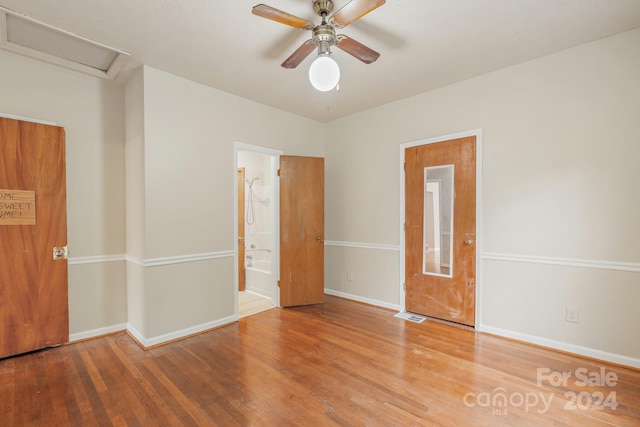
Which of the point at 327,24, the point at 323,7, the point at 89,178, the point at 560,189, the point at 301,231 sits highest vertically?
the point at 323,7

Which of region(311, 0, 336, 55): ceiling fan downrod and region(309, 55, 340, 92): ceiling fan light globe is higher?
region(311, 0, 336, 55): ceiling fan downrod

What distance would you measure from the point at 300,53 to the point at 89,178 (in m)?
2.56

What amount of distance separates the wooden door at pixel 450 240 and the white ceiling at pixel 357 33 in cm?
85

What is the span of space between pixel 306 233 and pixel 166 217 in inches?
72.5

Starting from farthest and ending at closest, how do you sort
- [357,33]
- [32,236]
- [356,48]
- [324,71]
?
[32,236]
[357,33]
[356,48]
[324,71]

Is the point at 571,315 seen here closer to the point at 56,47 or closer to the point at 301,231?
the point at 301,231

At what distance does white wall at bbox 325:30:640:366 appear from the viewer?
2477 mm

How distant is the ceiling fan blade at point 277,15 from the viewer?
169 centimetres

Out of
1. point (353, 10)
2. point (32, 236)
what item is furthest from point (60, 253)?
point (353, 10)

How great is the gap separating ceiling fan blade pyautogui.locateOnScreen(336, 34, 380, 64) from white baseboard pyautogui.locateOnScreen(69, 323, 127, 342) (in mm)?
3560

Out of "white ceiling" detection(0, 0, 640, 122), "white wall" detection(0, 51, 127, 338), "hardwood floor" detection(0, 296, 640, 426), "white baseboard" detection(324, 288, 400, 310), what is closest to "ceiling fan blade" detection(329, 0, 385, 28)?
"white ceiling" detection(0, 0, 640, 122)

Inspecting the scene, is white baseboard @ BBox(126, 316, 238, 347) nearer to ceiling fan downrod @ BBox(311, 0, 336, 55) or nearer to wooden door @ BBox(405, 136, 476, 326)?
wooden door @ BBox(405, 136, 476, 326)

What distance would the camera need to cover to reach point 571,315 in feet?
8.87

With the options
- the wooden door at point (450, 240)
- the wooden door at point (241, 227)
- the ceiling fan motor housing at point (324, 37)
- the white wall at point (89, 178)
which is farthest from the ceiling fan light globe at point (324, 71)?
the wooden door at point (241, 227)
